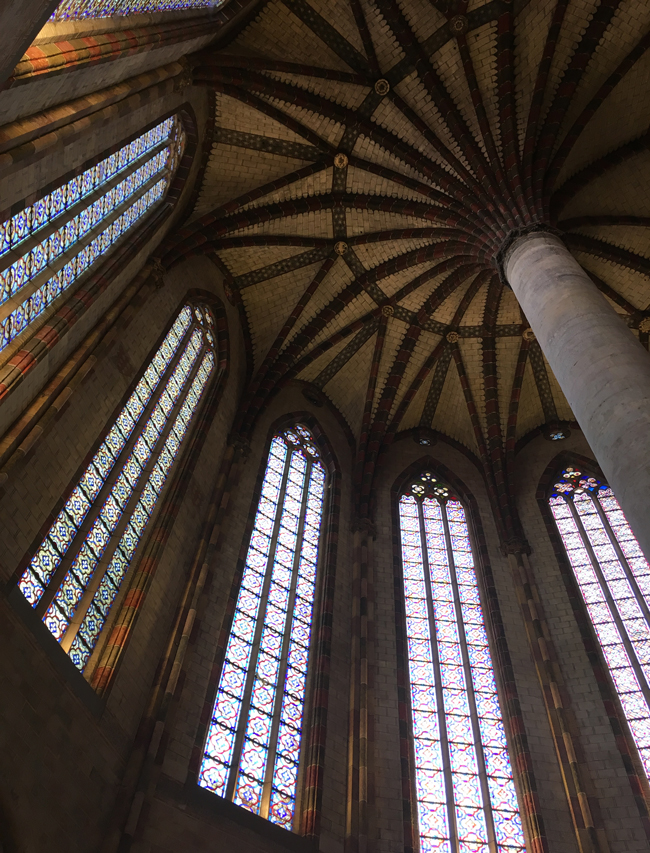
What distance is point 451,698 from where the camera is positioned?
1148cm

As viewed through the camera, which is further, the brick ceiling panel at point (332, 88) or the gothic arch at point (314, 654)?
the brick ceiling panel at point (332, 88)

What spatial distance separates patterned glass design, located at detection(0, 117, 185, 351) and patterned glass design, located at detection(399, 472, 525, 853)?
7.64m

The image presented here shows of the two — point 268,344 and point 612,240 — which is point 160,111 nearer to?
point 268,344

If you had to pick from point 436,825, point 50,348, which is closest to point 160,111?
point 50,348

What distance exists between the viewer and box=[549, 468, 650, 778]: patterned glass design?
37.7 feet

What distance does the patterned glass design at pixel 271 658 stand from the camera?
9.27 meters

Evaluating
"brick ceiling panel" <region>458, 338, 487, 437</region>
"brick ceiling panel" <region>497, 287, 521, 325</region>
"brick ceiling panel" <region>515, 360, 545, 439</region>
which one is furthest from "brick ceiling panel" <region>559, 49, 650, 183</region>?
"brick ceiling panel" <region>515, 360, 545, 439</region>

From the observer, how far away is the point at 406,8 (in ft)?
41.9

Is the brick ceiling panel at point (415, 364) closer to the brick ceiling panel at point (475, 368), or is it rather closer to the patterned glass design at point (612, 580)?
the brick ceiling panel at point (475, 368)

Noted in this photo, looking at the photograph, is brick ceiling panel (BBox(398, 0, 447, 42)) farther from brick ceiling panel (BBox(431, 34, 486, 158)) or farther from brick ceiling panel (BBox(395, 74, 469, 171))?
brick ceiling panel (BBox(395, 74, 469, 171))

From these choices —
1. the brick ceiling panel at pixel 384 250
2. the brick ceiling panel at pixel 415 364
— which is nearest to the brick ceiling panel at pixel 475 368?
the brick ceiling panel at pixel 415 364

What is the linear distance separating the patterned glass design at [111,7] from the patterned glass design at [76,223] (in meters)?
1.75

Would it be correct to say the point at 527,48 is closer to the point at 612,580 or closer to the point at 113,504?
the point at 612,580

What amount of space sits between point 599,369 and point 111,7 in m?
6.48
